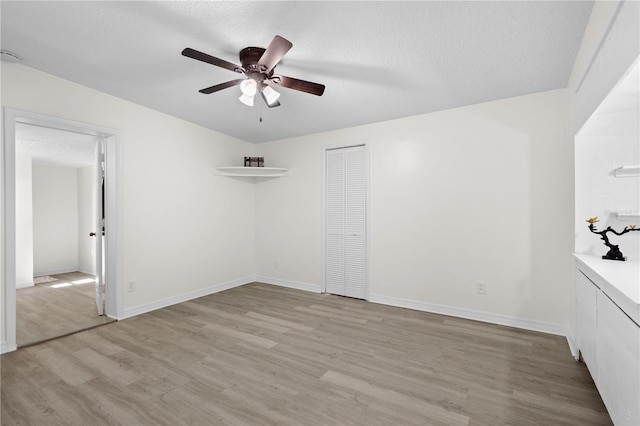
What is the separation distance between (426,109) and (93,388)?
13.1 feet

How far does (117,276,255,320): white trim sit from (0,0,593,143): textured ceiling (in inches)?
96.7

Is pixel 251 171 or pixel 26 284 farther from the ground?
pixel 251 171

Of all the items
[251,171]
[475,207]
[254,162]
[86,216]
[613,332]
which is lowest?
[613,332]

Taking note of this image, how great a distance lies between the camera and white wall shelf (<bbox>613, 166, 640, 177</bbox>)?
2034 mm

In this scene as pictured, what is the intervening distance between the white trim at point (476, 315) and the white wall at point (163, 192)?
8.16 ft

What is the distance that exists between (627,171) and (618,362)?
145 centimetres

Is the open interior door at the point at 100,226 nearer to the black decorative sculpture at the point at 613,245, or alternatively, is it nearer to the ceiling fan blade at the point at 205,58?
the ceiling fan blade at the point at 205,58

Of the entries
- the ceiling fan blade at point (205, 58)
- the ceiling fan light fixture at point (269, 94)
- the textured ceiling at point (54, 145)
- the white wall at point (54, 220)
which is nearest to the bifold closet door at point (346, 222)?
the ceiling fan light fixture at point (269, 94)

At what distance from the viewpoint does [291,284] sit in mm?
4715

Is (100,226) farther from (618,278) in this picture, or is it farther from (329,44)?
(618,278)

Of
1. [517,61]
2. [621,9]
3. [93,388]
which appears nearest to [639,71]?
[621,9]

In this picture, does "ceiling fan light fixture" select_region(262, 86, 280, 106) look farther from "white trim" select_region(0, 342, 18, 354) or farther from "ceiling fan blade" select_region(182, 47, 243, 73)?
"white trim" select_region(0, 342, 18, 354)

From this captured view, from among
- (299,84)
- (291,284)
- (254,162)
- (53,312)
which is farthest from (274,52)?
(53,312)

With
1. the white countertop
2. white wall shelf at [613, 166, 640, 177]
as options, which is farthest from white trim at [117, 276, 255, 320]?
white wall shelf at [613, 166, 640, 177]
